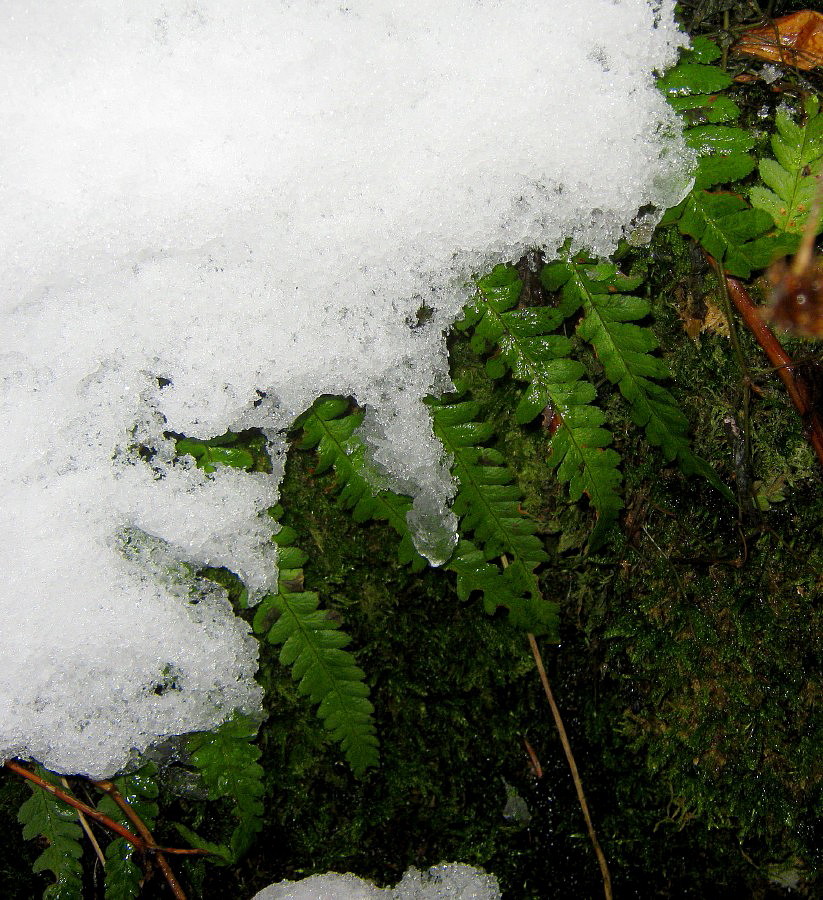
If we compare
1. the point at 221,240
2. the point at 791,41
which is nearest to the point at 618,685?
the point at 221,240

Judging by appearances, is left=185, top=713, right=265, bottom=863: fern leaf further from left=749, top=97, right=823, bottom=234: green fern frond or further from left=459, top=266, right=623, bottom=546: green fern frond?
left=749, top=97, right=823, bottom=234: green fern frond

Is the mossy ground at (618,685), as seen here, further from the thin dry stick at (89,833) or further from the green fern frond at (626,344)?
the thin dry stick at (89,833)

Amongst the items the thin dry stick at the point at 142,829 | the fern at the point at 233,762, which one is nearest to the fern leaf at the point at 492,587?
the fern at the point at 233,762

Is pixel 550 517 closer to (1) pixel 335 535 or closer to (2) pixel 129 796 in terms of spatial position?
(1) pixel 335 535

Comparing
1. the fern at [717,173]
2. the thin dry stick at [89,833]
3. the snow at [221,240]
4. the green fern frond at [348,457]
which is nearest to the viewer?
the snow at [221,240]

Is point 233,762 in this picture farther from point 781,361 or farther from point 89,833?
point 781,361

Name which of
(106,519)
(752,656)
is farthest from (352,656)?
(752,656)

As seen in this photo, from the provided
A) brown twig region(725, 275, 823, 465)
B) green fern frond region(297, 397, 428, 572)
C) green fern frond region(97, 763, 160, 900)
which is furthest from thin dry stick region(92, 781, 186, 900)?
brown twig region(725, 275, 823, 465)

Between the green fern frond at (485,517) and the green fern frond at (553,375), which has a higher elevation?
the green fern frond at (553,375)
